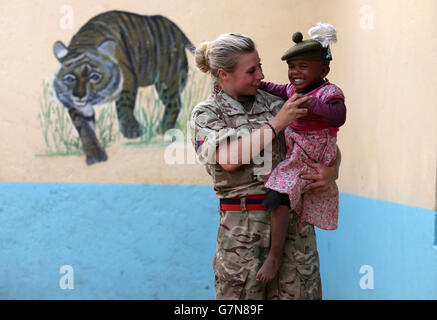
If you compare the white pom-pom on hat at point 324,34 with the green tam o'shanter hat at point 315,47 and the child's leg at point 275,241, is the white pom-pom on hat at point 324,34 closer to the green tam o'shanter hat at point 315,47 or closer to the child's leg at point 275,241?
the green tam o'shanter hat at point 315,47

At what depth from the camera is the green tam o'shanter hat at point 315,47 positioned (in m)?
2.59

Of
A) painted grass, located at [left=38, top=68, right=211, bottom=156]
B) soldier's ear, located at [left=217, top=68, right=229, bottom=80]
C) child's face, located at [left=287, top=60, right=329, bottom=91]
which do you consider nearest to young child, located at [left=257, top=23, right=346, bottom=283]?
child's face, located at [left=287, top=60, right=329, bottom=91]

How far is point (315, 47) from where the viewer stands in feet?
8.50

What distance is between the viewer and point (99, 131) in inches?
199

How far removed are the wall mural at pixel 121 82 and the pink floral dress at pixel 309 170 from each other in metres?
2.38

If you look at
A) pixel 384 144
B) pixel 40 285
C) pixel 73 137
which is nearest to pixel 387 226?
pixel 384 144

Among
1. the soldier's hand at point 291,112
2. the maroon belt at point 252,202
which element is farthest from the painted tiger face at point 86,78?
the soldier's hand at point 291,112

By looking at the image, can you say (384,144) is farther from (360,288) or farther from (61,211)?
(61,211)

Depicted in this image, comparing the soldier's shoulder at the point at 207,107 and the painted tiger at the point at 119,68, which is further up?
the painted tiger at the point at 119,68

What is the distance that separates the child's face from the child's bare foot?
80cm

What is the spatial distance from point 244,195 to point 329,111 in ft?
1.78

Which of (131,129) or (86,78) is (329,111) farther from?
(86,78)

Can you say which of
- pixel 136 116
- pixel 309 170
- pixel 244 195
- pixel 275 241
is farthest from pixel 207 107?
pixel 136 116

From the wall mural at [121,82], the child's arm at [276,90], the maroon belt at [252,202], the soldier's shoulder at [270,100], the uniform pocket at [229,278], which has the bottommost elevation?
the uniform pocket at [229,278]
